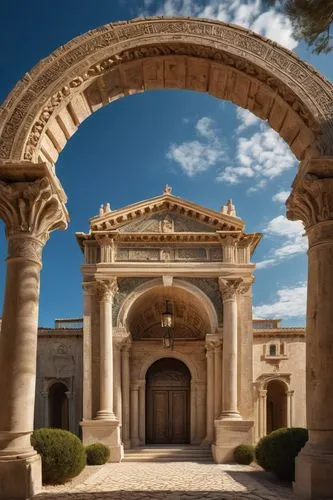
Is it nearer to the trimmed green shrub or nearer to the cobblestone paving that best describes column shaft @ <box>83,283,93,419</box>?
the cobblestone paving

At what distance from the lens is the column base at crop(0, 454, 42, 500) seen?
7.32m

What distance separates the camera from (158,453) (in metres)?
22.4

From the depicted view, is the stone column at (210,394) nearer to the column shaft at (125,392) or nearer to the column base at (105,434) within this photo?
the column shaft at (125,392)

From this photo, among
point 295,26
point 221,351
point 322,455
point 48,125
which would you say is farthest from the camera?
point 221,351

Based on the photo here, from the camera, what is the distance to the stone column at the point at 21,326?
7.42 m

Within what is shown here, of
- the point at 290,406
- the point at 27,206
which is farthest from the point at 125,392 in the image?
the point at 27,206

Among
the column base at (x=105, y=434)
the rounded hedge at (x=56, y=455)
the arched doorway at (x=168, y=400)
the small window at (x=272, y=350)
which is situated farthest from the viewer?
the small window at (x=272, y=350)

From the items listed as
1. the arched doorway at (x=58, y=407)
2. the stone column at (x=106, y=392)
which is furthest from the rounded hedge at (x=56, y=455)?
the arched doorway at (x=58, y=407)

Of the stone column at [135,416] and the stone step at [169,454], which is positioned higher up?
the stone column at [135,416]

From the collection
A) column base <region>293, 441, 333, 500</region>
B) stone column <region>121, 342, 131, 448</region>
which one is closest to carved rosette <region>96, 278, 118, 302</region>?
stone column <region>121, 342, 131, 448</region>

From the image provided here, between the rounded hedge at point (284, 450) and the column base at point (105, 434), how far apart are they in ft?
32.0

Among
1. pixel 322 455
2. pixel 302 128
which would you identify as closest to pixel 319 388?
pixel 322 455

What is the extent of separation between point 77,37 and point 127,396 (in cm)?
1825

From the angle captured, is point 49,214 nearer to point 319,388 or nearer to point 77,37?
point 77,37
